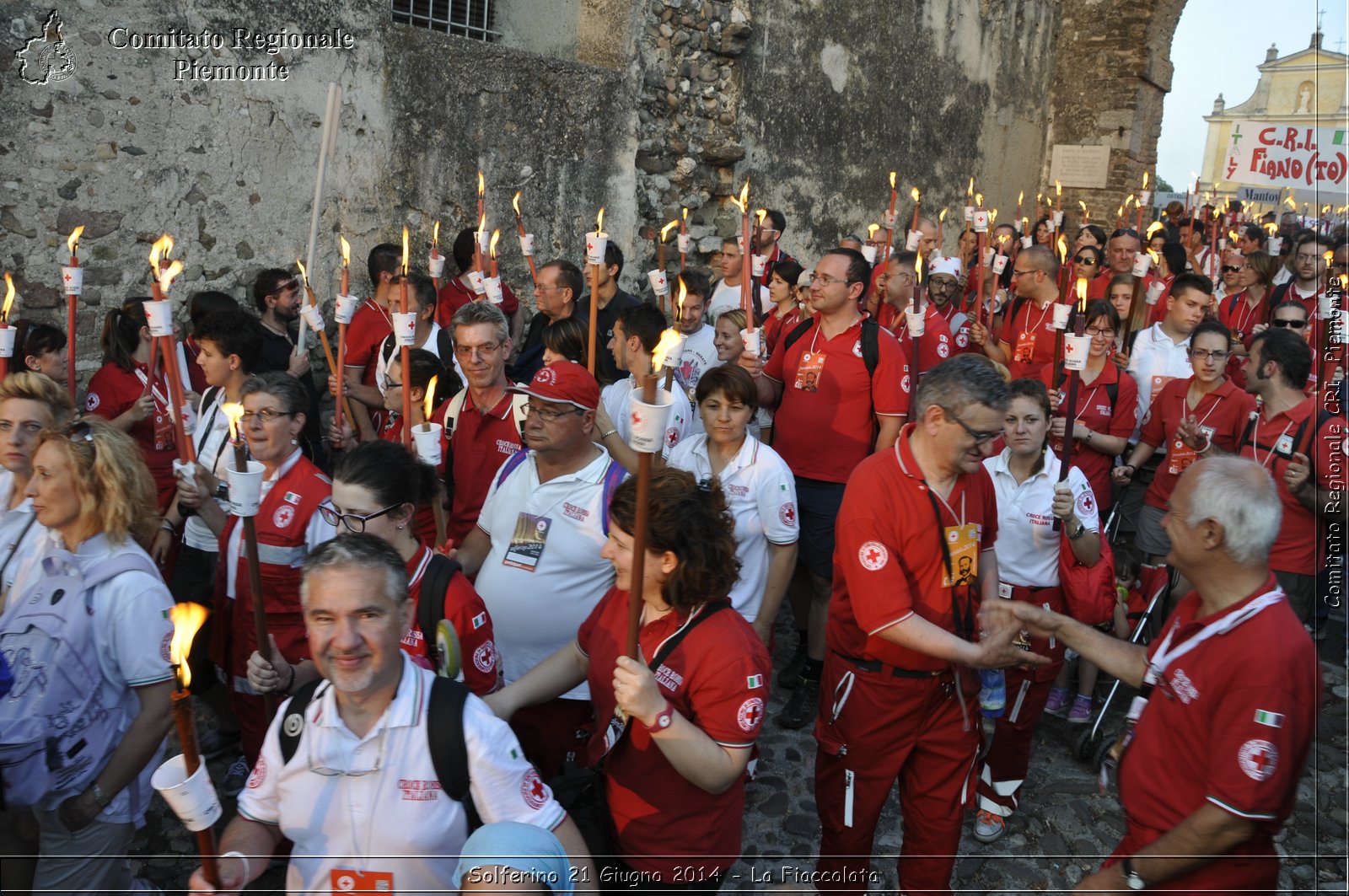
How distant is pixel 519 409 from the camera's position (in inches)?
175

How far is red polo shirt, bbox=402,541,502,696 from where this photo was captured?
327cm

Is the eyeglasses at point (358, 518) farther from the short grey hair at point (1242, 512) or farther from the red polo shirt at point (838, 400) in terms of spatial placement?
the red polo shirt at point (838, 400)

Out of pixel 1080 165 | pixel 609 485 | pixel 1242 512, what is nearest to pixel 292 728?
pixel 609 485

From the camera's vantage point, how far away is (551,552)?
3982mm

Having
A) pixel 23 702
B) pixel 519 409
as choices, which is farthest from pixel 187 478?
pixel 519 409

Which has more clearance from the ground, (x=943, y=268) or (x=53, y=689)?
(x=943, y=268)

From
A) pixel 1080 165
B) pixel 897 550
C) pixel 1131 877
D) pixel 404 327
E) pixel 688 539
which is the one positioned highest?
pixel 1080 165

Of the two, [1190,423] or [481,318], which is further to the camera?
[1190,423]

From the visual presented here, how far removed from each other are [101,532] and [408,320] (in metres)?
1.54

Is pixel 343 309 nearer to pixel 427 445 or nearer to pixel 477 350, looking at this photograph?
pixel 477 350

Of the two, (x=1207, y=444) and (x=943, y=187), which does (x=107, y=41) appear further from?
(x=943, y=187)

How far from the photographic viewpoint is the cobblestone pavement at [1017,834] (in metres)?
4.32

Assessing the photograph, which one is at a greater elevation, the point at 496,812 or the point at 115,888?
the point at 496,812

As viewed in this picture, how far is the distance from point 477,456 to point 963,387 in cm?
246
